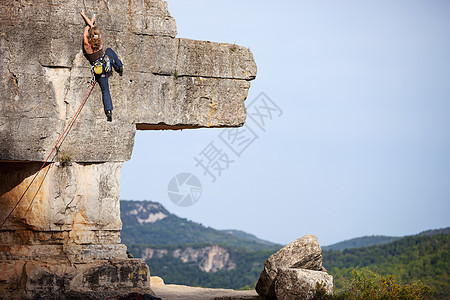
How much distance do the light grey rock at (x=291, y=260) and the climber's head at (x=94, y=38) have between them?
415 centimetres

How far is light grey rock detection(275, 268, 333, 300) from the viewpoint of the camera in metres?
9.27

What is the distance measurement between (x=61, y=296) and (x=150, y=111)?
2802mm

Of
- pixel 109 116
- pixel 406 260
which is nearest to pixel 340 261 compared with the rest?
pixel 406 260

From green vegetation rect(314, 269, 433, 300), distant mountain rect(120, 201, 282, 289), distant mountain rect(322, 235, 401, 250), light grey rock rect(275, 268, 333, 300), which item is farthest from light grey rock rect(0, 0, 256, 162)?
distant mountain rect(322, 235, 401, 250)

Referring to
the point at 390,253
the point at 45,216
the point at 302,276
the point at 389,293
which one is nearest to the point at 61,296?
the point at 45,216

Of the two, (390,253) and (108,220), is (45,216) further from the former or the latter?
(390,253)

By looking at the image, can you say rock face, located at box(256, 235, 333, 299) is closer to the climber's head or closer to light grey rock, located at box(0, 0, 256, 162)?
light grey rock, located at box(0, 0, 256, 162)

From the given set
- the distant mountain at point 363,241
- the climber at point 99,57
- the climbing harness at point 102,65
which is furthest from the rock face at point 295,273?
the distant mountain at point 363,241

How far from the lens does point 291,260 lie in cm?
993

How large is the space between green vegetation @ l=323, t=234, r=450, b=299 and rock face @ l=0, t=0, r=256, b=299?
15.1 ft

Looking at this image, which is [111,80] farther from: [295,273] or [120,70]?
[295,273]

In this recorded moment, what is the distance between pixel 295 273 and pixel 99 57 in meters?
4.16

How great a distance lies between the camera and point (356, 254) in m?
25.0

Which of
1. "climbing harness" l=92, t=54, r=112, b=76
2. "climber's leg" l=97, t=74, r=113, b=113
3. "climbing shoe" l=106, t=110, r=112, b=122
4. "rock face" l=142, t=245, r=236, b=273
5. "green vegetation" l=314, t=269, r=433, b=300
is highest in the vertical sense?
"climbing harness" l=92, t=54, r=112, b=76
